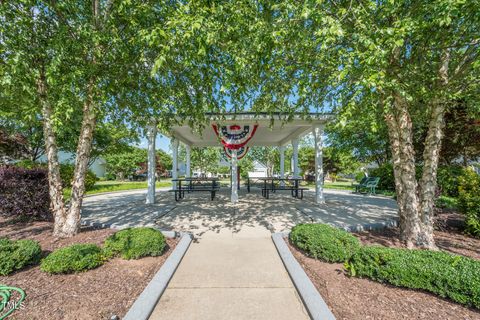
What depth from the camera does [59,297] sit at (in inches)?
93.3

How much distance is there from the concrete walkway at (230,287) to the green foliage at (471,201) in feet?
13.6

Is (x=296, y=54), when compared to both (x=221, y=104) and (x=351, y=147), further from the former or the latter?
(x=351, y=147)

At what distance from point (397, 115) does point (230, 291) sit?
13.2ft

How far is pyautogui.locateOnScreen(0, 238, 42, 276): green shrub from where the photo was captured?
9.03ft

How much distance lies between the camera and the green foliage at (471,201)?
4.13 meters

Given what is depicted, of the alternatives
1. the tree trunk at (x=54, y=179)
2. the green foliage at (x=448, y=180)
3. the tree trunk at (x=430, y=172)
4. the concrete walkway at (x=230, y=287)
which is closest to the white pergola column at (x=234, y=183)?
the concrete walkway at (x=230, y=287)

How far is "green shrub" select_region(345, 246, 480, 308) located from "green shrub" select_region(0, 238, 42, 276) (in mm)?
4642

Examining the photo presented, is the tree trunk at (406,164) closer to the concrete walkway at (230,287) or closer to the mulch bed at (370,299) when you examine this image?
the mulch bed at (370,299)

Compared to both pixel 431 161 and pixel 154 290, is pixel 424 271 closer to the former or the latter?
pixel 431 161

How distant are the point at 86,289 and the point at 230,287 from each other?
1798 mm

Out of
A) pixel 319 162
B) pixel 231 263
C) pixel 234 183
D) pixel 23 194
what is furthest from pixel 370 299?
pixel 23 194

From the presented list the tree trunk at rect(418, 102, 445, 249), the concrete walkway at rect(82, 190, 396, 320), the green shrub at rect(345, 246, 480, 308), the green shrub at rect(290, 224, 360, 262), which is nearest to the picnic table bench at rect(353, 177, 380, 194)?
the concrete walkway at rect(82, 190, 396, 320)

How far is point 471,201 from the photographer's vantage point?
4160mm

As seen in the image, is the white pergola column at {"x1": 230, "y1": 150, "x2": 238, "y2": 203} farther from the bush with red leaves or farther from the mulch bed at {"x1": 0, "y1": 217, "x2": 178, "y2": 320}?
the bush with red leaves
